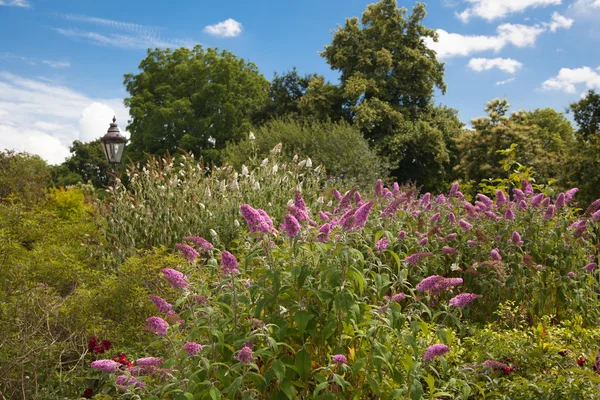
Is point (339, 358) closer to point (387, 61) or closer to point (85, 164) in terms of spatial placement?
point (387, 61)

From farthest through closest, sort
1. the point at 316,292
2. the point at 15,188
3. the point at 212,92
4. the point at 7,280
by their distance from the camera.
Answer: the point at 212,92 → the point at 15,188 → the point at 7,280 → the point at 316,292

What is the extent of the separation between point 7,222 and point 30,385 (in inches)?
148

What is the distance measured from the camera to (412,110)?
27188 mm

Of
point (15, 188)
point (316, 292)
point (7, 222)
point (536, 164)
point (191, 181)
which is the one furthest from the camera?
point (536, 164)

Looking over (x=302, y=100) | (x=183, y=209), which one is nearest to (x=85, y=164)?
(x=302, y=100)

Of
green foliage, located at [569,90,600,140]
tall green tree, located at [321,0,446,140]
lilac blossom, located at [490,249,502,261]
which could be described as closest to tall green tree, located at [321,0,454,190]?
tall green tree, located at [321,0,446,140]

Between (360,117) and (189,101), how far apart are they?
12257mm

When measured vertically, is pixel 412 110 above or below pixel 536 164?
above

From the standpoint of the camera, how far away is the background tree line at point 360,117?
17.9 meters

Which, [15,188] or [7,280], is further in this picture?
[15,188]

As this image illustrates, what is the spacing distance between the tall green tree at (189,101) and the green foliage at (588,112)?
16.4 m

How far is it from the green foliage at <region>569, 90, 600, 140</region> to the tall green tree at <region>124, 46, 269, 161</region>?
16416 millimetres

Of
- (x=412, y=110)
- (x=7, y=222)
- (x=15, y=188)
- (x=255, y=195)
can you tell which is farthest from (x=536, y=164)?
(x=7, y=222)

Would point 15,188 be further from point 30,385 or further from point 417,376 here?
point 417,376
